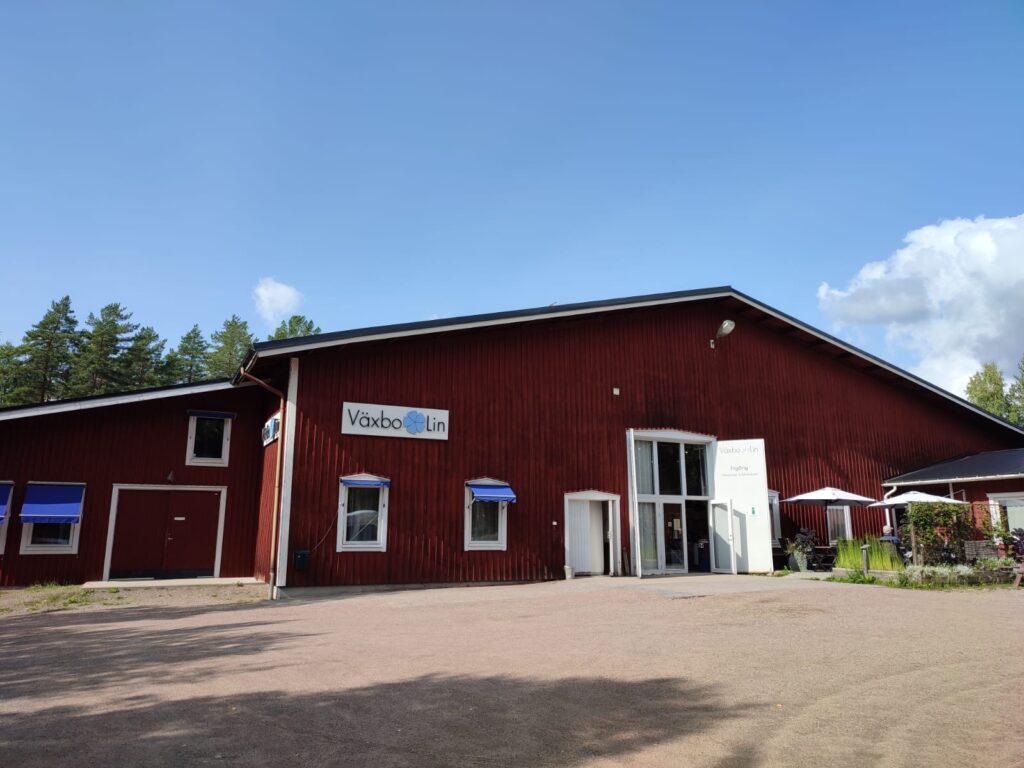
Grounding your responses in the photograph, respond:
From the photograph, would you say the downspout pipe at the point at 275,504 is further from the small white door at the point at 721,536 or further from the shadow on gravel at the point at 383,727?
the small white door at the point at 721,536

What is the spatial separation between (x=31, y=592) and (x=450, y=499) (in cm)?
820

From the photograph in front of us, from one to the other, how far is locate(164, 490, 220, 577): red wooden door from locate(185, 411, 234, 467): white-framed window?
0.74 metres

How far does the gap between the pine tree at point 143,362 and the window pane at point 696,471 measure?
116 ft

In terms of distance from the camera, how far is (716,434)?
18.7m

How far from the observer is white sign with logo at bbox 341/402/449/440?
14008 mm

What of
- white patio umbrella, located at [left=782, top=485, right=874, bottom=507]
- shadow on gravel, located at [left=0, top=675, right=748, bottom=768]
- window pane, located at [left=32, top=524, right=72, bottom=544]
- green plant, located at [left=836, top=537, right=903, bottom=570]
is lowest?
shadow on gravel, located at [left=0, top=675, right=748, bottom=768]

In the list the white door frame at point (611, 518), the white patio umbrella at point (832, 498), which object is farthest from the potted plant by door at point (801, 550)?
the white door frame at point (611, 518)

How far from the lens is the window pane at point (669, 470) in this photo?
57.8 ft

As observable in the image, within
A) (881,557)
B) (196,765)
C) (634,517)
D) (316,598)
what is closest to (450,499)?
(316,598)

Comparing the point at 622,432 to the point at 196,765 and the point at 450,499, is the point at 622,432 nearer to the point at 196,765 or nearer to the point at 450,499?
the point at 450,499

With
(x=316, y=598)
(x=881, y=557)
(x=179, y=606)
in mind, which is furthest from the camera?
(x=881, y=557)

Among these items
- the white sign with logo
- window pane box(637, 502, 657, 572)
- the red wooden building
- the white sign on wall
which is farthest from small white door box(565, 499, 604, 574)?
the white sign with logo

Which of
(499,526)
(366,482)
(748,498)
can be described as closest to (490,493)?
(499,526)

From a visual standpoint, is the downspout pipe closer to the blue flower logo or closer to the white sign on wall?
the blue flower logo
